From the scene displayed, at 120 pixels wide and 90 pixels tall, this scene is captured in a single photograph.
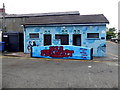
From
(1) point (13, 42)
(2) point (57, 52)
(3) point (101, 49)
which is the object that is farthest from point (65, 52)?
(1) point (13, 42)

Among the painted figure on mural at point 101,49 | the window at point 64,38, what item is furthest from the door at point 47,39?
the painted figure on mural at point 101,49

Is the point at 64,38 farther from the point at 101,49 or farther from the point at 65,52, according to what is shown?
the point at 101,49

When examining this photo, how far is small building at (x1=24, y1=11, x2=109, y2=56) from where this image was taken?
41.8 feet

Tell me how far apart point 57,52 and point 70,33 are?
3.33m

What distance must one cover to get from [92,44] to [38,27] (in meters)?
6.87

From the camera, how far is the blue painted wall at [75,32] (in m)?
12.7

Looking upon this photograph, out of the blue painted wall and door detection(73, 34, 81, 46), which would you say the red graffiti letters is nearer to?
the blue painted wall

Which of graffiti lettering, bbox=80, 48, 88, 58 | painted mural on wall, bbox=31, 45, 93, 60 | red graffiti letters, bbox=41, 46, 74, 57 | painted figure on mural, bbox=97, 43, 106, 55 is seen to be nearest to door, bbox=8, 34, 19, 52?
painted mural on wall, bbox=31, 45, 93, 60

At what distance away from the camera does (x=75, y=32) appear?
1340cm

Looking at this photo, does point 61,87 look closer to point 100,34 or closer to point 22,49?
point 100,34

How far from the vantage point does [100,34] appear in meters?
12.7

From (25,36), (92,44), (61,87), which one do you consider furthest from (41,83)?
(25,36)

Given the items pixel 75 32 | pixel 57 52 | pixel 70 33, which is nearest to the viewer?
pixel 57 52

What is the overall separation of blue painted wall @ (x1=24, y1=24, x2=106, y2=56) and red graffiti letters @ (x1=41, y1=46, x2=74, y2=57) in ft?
8.05
